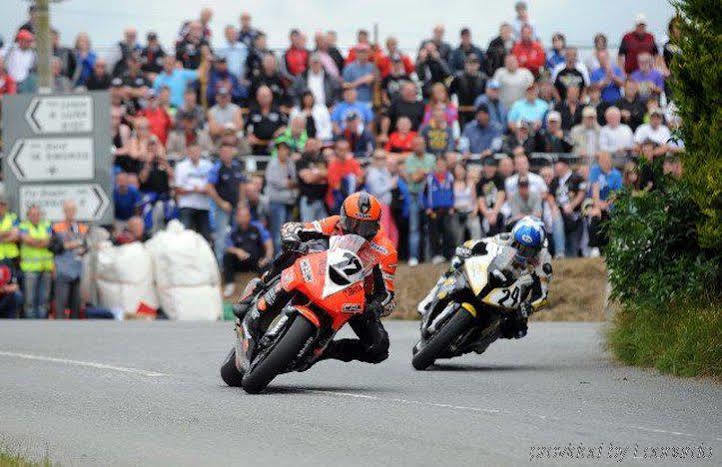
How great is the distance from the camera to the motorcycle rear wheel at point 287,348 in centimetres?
A: 1083

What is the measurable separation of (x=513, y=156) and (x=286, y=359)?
13.6m

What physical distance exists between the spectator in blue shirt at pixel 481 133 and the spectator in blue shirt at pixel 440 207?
52.3 inches

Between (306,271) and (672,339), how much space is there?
370 cm

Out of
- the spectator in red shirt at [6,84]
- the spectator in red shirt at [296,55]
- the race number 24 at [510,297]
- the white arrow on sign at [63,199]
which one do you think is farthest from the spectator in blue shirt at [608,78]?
the race number 24 at [510,297]

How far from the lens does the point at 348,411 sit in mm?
10117

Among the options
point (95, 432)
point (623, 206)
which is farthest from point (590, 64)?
point (95, 432)

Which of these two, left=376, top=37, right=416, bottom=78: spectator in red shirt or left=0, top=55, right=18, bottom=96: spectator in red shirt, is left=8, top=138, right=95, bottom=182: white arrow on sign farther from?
left=376, top=37, right=416, bottom=78: spectator in red shirt

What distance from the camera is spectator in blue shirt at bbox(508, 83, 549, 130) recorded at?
24672 millimetres

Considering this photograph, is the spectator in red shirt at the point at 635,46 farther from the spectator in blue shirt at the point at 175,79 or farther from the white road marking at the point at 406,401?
the white road marking at the point at 406,401

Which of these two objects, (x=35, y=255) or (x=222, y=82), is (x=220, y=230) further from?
(x=35, y=255)

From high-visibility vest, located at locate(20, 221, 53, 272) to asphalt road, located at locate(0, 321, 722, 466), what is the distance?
700 cm

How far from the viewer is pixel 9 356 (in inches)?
579

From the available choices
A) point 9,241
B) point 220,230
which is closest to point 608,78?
point 220,230

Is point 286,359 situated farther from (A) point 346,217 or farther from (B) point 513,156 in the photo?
(B) point 513,156
